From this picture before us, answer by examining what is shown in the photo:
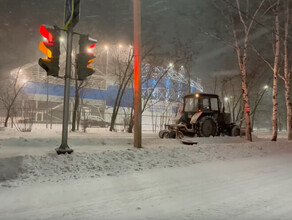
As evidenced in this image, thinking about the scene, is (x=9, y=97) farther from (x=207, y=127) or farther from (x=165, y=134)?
(x=207, y=127)

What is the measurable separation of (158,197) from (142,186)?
81cm

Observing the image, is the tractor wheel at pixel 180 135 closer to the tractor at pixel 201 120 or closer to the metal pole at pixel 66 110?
the tractor at pixel 201 120

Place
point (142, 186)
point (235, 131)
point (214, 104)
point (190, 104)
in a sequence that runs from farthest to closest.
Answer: point (190, 104) < point (235, 131) < point (214, 104) < point (142, 186)

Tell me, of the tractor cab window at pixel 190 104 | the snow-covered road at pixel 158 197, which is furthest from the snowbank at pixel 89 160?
the tractor cab window at pixel 190 104

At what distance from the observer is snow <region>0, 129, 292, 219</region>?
414 cm

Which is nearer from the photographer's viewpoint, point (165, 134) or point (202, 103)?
point (202, 103)

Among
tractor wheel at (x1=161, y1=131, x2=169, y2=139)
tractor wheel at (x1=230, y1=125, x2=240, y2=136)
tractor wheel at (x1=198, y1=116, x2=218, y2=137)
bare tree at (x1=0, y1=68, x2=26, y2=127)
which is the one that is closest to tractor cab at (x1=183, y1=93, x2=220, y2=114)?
tractor wheel at (x1=198, y1=116, x2=218, y2=137)

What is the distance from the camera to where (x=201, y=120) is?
599 inches

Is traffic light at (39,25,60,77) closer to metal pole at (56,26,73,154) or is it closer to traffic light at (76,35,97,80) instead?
metal pole at (56,26,73,154)

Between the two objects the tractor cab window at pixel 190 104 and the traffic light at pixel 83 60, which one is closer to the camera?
the traffic light at pixel 83 60

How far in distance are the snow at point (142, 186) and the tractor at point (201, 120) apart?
19.9 feet

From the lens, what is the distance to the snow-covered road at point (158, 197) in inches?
159

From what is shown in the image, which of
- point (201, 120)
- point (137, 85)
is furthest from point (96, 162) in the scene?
point (201, 120)

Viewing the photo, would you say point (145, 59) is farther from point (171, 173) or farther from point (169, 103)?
point (171, 173)
